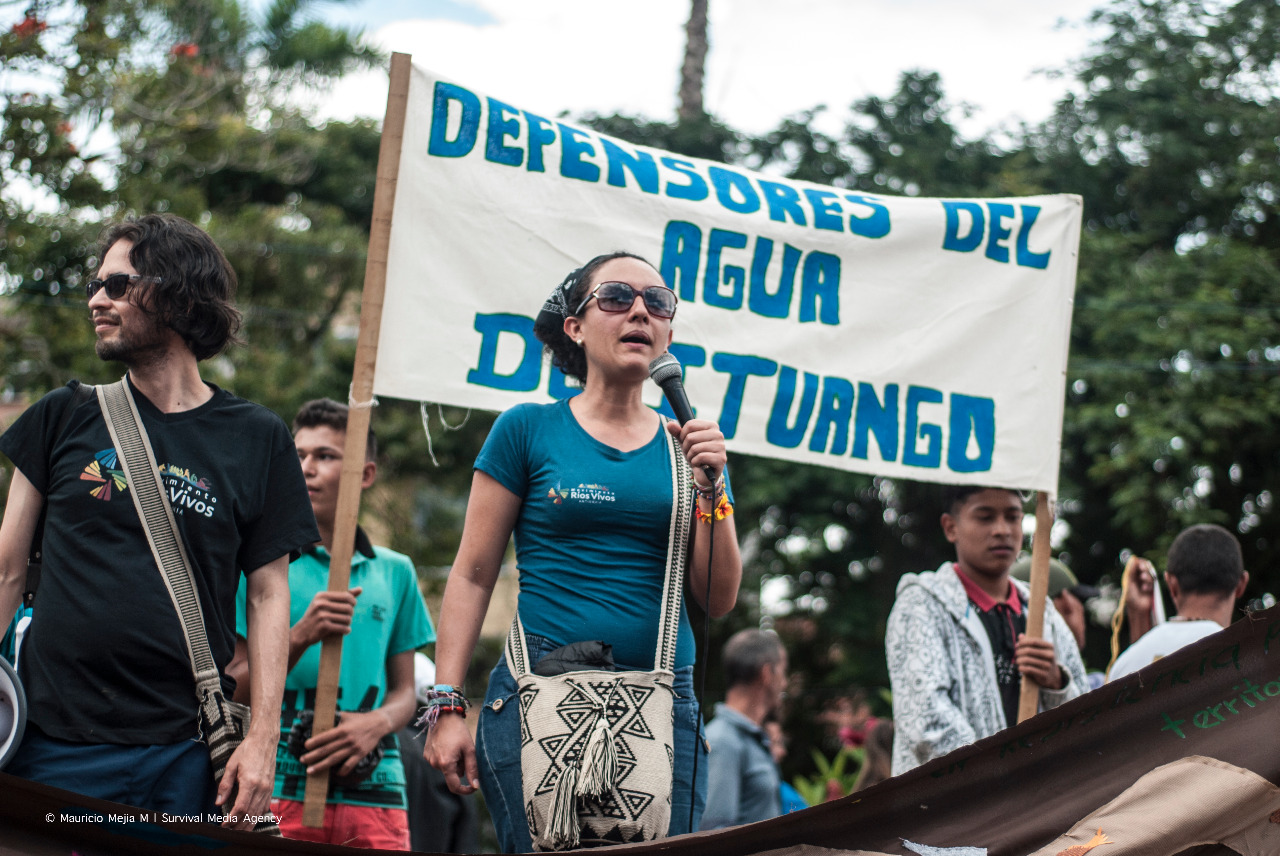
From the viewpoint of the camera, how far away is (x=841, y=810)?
7.91ft

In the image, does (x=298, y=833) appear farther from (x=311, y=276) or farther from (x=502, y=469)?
(x=311, y=276)

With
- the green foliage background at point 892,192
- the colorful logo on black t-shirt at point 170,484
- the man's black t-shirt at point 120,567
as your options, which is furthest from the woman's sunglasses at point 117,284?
the green foliage background at point 892,192

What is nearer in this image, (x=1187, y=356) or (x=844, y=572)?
(x=1187, y=356)

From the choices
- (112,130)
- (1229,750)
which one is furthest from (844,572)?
(1229,750)

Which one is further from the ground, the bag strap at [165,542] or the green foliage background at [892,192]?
the green foliage background at [892,192]

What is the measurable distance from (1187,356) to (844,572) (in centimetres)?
504

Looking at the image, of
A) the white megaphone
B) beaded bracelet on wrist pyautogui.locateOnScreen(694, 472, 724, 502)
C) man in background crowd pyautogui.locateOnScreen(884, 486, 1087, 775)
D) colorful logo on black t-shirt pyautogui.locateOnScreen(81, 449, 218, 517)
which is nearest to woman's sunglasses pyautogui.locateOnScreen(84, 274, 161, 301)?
colorful logo on black t-shirt pyautogui.locateOnScreen(81, 449, 218, 517)

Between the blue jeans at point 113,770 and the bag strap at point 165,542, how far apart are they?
0.50 feet

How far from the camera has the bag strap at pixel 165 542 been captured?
2.61 metres

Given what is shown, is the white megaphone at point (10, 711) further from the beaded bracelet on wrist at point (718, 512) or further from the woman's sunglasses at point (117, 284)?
the beaded bracelet on wrist at point (718, 512)

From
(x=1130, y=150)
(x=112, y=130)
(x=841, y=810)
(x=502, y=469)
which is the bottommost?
(x=841, y=810)

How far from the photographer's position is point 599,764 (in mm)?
2643

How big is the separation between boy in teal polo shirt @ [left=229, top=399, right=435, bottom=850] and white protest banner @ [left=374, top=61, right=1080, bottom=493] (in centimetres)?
54

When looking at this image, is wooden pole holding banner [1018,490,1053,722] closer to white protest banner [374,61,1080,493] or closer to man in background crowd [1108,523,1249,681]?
white protest banner [374,61,1080,493]
